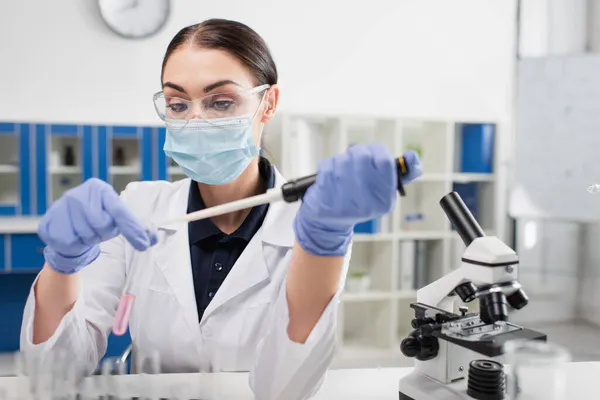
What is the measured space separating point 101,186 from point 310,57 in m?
2.55

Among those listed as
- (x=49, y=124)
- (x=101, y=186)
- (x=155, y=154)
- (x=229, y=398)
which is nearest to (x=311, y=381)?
(x=229, y=398)

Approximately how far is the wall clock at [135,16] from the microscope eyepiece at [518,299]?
109 inches

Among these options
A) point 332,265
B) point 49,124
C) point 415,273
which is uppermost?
point 49,124

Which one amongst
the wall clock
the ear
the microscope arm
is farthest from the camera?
the wall clock

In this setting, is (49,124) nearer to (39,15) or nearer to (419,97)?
(39,15)

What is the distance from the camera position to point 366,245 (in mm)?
3398

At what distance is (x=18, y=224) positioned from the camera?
8.64 feet

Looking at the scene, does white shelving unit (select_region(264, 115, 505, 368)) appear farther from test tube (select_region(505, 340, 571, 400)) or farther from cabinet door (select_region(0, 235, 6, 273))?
test tube (select_region(505, 340, 571, 400))

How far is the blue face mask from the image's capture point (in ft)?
4.00

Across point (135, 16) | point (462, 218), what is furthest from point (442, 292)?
point (135, 16)

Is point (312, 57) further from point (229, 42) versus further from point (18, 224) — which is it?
point (229, 42)

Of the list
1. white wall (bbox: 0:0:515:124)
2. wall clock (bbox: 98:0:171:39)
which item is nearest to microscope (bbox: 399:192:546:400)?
white wall (bbox: 0:0:515:124)

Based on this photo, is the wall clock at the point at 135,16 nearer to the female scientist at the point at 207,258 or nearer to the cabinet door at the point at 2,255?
the cabinet door at the point at 2,255

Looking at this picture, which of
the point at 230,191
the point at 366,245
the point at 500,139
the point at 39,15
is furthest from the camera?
the point at 366,245
